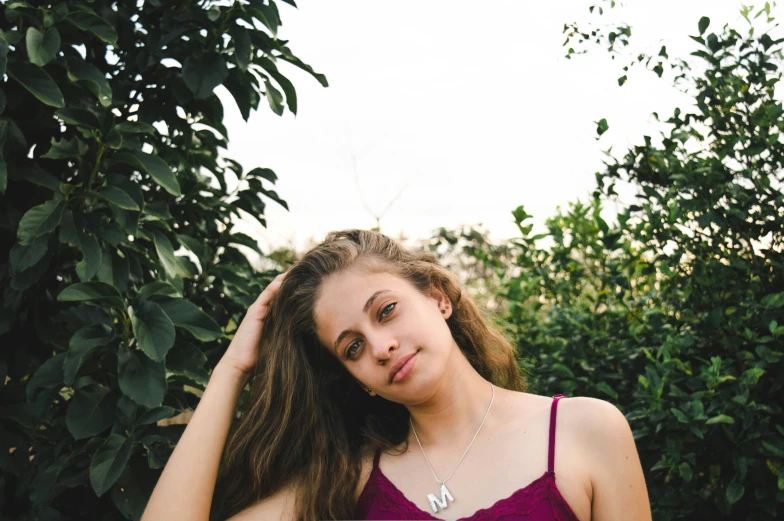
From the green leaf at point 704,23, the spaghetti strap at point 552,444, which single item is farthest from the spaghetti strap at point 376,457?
the green leaf at point 704,23

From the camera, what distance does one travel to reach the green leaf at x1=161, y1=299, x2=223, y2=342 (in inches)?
73.4

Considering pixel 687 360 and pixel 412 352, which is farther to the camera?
pixel 687 360

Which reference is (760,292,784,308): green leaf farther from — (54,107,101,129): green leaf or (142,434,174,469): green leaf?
(54,107,101,129): green leaf

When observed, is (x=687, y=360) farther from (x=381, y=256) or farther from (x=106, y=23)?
(x=106, y=23)

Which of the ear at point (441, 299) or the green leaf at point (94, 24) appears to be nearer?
the green leaf at point (94, 24)

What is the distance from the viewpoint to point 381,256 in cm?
199

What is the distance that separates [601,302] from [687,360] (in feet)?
1.78

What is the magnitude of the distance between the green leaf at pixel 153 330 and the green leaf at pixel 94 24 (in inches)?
29.2

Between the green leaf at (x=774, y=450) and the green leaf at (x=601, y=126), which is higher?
the green leaf at (x=601, y=126)

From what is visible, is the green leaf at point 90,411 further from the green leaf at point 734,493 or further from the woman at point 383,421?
the green leaf at point 734,493

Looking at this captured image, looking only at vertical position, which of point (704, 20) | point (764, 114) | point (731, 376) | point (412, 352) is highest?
point (704, 20)

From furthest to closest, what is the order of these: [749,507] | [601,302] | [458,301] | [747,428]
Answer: [601,302]
[458,301]
[749,507]
[747,428]

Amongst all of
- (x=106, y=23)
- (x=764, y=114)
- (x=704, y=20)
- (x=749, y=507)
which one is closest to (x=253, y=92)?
(x=106, y=23)

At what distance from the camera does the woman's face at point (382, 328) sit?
178 centimetres
